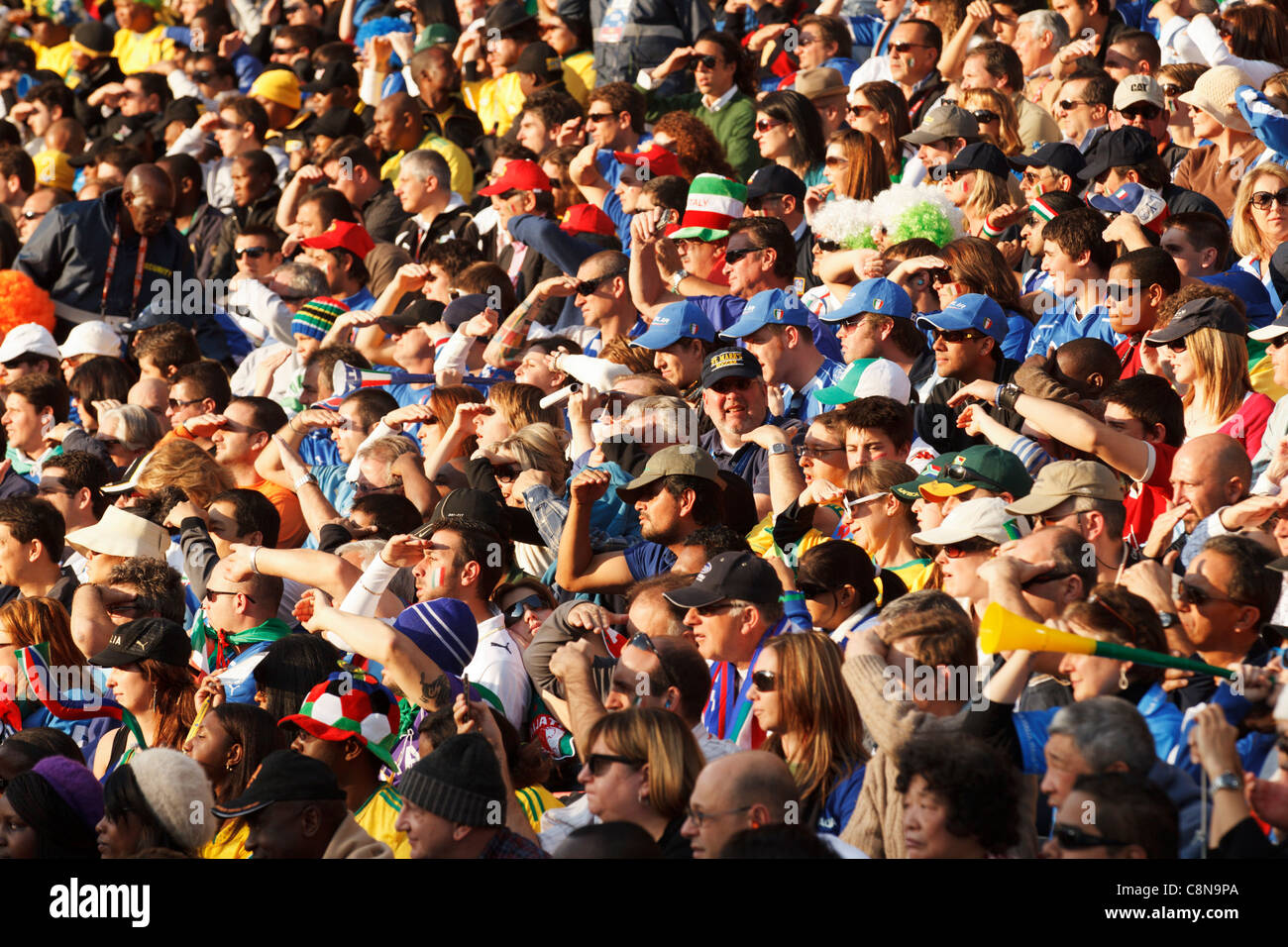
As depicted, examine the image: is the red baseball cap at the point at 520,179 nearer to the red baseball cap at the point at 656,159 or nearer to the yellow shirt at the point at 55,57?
the red baseball cap at the point at 656,159

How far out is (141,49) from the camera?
1634 cm

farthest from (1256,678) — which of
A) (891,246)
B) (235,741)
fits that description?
(891,246)

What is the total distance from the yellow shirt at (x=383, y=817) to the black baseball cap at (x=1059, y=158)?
4803 millimetres

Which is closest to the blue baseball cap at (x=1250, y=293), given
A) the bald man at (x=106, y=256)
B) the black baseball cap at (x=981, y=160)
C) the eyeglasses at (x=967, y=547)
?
the black baseball cap at (x=981, y=160)

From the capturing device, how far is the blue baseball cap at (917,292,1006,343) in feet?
23.9

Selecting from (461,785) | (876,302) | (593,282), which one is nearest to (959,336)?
(876,302)

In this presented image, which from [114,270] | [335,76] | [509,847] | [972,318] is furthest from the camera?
[335,76]

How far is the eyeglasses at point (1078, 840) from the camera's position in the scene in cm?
398

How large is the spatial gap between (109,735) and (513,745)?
161 centimetres

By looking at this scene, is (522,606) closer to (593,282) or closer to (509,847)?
(509,847)

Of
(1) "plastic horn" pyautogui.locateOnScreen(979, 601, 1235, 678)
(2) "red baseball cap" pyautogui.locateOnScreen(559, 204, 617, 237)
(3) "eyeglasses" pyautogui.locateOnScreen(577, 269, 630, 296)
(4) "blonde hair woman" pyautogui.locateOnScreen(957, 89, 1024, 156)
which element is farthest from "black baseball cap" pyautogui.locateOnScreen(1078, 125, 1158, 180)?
(1) "plastic horn" pyautogui.locateOnScreen(979, 601, 1235, 678)

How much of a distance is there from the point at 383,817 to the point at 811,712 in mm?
1309

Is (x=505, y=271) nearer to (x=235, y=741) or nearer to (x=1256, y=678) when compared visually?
(x=235, y=741)

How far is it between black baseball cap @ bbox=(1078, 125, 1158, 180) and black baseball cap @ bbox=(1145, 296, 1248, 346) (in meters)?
2.01
